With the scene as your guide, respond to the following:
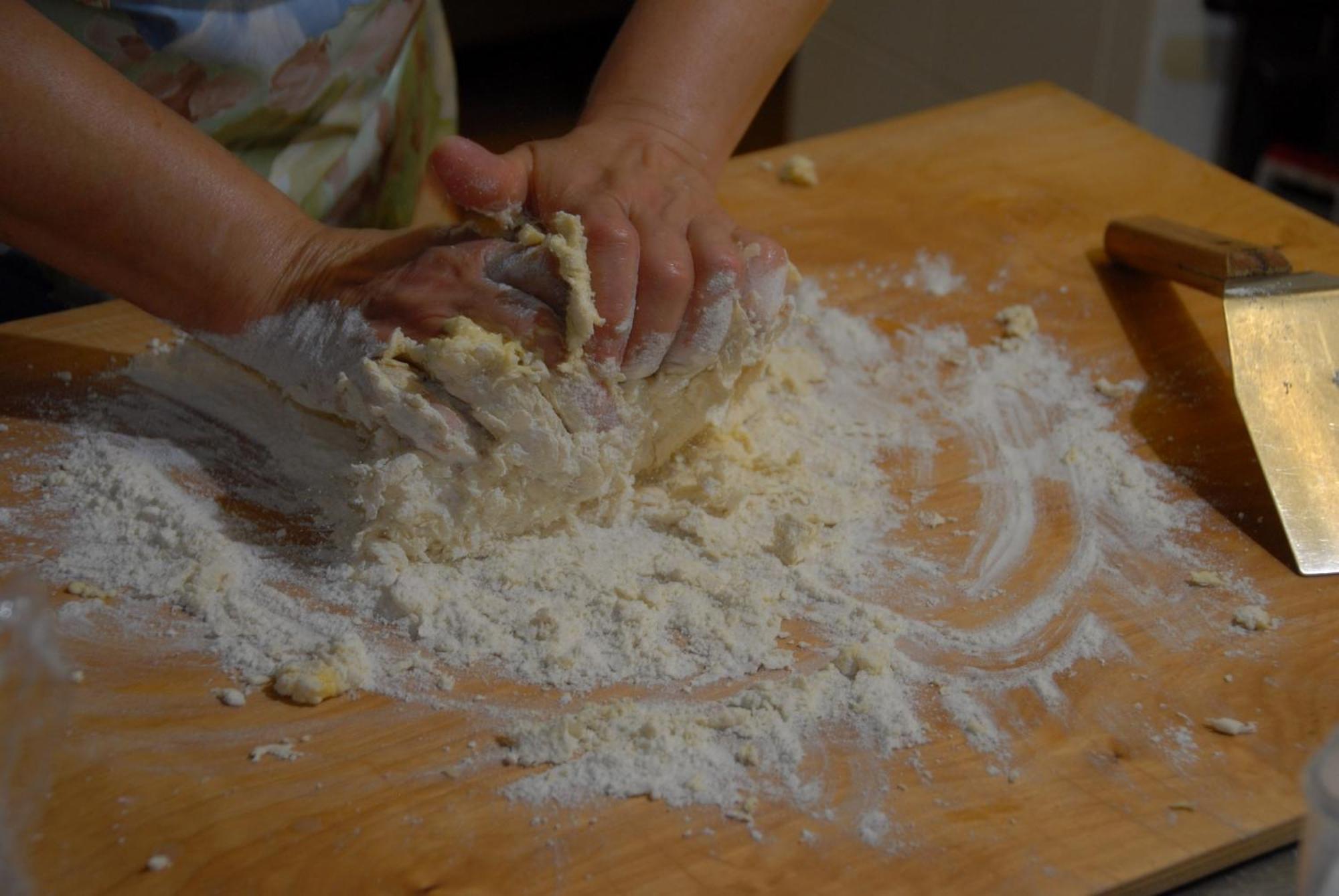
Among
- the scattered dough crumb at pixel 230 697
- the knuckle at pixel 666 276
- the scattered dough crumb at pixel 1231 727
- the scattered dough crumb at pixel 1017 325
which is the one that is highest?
the knuckle at pixel 666 276

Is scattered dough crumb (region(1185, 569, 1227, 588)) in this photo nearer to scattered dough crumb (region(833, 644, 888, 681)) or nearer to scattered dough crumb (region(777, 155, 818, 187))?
scattered dough crumb (region(833, 644, 888, 681))

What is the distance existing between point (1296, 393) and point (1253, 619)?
24 cm

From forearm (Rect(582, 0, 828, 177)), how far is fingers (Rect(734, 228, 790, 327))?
201 mm

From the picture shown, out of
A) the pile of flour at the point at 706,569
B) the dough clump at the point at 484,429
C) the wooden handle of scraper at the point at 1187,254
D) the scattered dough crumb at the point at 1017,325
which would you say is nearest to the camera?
the pile of flour at the point at 706,569

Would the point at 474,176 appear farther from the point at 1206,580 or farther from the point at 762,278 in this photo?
the point at 1206,580

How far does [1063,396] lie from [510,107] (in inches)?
90.5

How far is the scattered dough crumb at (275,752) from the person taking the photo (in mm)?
823

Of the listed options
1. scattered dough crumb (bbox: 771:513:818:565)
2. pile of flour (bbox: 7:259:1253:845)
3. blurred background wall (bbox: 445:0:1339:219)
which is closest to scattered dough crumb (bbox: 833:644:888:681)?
pile of flour (bbox: 7:259:1253:845)

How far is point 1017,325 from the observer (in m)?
1.28

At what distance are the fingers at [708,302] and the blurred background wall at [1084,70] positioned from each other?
160 cm

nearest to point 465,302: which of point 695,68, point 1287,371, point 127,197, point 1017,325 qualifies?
point 127,197

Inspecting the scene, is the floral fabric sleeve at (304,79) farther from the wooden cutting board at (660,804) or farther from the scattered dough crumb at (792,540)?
the scattered dough crumb at (792,540)

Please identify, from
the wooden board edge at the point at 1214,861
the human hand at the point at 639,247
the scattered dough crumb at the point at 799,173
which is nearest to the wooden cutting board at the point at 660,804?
the wooden board edge at the point at 1214,861

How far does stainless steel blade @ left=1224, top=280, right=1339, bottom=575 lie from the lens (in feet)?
3.31
